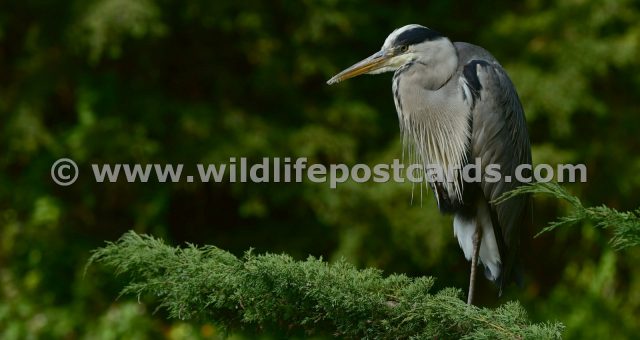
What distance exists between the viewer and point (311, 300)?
176 cm

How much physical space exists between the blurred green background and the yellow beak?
1.71 metres

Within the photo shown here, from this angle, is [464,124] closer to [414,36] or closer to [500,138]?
[500,138]

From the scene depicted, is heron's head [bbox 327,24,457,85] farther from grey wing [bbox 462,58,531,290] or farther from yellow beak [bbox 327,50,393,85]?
grey wing [bbox 462,58,531,290]

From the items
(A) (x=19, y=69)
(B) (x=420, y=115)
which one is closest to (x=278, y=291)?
(B) (x=420, y=115)

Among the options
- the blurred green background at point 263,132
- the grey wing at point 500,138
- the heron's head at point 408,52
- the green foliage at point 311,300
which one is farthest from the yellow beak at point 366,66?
the blurred green background at point 263,132

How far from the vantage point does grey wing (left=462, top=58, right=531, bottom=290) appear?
2811 mm

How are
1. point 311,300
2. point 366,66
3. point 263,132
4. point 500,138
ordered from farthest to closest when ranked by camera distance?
point 263,132, point 500,138, point 366,66, point 311,300

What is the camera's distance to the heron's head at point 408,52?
9.09ft

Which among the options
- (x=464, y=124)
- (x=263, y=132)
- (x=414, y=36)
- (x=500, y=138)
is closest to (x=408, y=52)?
(x=414, y=36)

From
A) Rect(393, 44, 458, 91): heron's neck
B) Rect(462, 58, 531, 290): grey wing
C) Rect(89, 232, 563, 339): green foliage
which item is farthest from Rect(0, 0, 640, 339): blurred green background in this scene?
Rect(89, 232, 563, 339): green foliage

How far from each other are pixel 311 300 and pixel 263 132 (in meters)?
2.89

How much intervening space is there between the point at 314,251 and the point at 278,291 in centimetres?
306

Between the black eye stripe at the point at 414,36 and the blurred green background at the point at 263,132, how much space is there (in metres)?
1.71

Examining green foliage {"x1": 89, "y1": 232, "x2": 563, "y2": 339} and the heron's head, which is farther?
the heron's head
